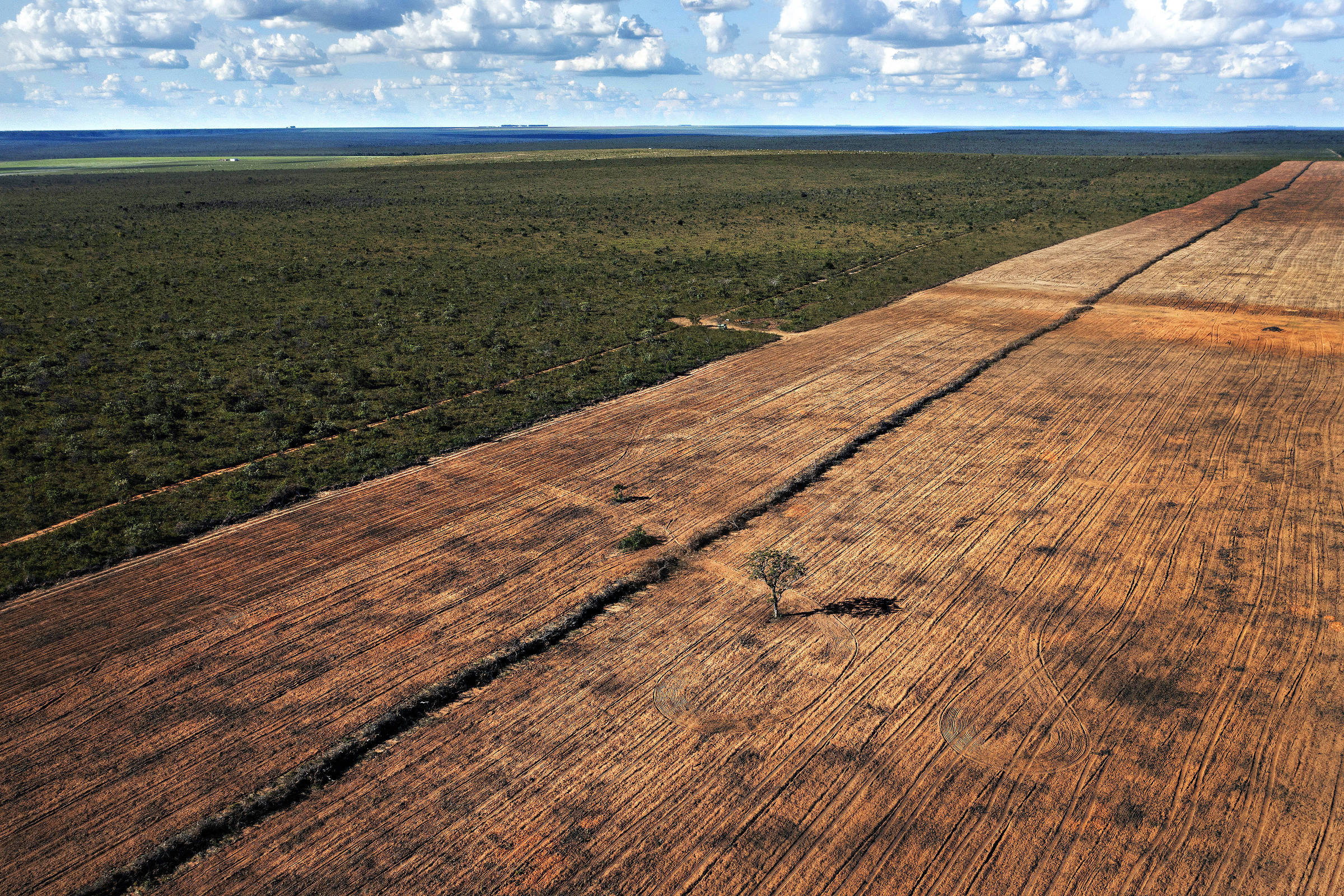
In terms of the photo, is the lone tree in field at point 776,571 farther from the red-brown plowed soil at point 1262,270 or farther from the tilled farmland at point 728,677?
the red-brown plowed soil at point 1262,270

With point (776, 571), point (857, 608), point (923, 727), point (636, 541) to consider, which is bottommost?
point (923, 727)

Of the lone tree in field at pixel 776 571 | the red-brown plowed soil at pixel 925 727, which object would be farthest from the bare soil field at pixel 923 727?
the lone tree in field at pixel 776 571

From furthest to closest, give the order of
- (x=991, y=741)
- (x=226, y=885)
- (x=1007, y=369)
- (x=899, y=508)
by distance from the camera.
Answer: (x=1007, y=369), (x=899, y=508), (x=991, y=741), (x=226, y=885)

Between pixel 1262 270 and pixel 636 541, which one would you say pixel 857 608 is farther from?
pixel 1262 270

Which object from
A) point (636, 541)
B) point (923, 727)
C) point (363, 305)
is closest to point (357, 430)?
point (636, 541)

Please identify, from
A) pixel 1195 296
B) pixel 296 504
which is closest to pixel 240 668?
pixel 296 504

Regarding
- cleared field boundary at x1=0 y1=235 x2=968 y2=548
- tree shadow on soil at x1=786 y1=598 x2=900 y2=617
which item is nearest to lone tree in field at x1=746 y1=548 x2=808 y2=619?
tree shadow on soil at x1=786 y1=598 x2=900 y2=617

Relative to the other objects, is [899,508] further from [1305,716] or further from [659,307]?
[659,307]
